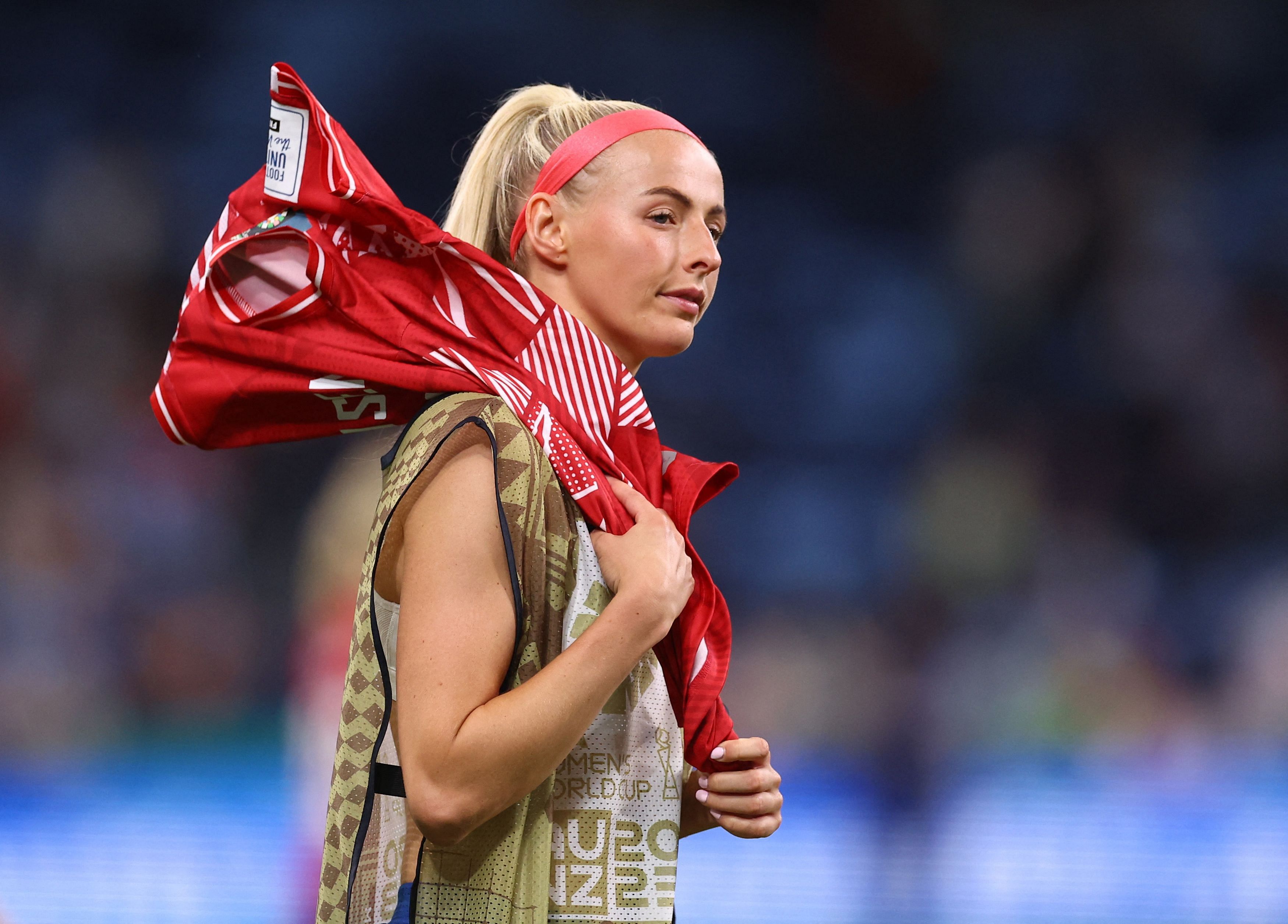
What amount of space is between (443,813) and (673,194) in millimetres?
584

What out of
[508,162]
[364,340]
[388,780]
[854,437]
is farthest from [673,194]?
[854,437]

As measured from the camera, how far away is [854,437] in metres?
3.66

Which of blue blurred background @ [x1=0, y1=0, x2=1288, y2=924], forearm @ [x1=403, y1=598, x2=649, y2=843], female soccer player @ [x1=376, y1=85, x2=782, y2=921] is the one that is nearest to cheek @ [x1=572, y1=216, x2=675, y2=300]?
female soccer player @ [x1=376, y1=85, x2=782, y2=921]

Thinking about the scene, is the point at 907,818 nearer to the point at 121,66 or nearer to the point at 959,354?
the point at 959,354

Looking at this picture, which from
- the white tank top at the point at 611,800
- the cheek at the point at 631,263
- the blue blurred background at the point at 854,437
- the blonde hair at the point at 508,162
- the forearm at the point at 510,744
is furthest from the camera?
the blue blurred background at the point at 854,437

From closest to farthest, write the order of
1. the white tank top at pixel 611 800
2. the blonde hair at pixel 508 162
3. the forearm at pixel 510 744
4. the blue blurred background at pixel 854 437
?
the forearm at pixel 510 744
the white tank top at pixel 611 800
the blonde hair at pixel 508 162
the blue blurred background at pixel 854 437

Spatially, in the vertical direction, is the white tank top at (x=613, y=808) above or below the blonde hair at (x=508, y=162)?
below

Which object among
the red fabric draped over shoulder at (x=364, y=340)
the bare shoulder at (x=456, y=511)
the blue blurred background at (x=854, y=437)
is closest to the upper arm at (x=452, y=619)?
the bare shoulder at (x=456, y=511)

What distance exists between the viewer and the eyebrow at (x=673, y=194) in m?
1.05

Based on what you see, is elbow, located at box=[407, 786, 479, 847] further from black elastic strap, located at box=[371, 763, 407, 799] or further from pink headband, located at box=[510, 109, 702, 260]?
pink headband, located at box=[510, 109, 702, 260]

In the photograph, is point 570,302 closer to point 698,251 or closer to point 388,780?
point 698,251

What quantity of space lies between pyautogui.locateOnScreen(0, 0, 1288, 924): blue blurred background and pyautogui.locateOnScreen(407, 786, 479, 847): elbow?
7.18ft

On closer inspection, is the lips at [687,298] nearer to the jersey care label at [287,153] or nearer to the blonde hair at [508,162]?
the blonde hair at [508,162]

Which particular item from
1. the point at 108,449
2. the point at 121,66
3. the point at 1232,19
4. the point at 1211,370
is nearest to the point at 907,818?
the point at 1211,370
